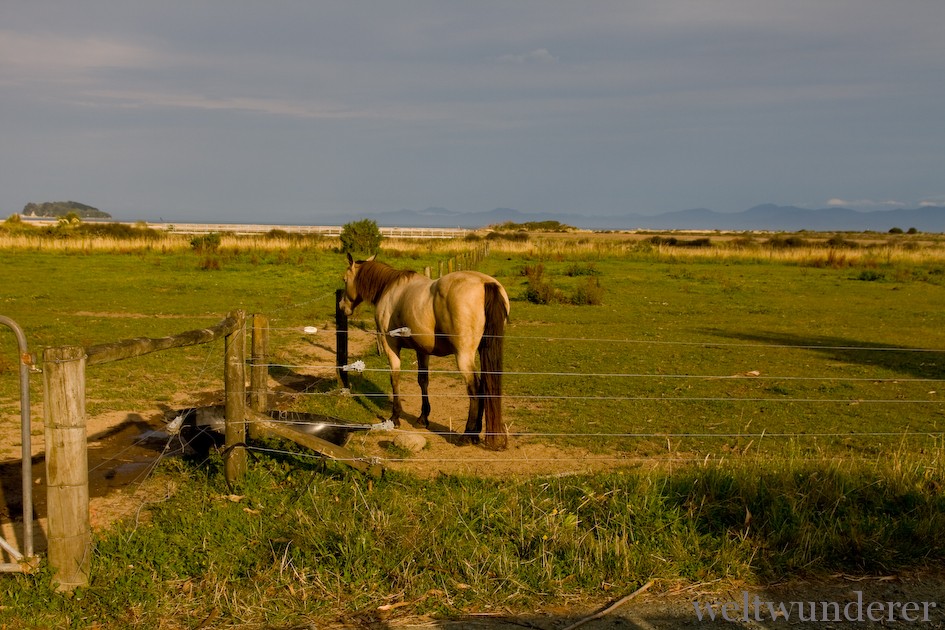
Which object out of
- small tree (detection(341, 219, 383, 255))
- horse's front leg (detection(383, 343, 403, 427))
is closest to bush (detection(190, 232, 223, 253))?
small tree (detection(341, 219, 383, 255))

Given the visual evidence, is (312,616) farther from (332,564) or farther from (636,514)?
(636,514)

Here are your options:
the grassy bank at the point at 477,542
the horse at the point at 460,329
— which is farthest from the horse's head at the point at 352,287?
the grassy bank at the point at 477,542

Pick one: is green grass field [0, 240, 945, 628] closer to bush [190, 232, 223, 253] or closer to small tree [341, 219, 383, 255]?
bush [190, 232, 223, 253]

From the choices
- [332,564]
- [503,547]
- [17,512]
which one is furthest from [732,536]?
[17,512]

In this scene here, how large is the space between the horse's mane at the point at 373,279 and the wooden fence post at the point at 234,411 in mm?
3487

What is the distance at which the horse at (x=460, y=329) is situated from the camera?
753cm

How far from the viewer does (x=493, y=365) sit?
24.7 ft

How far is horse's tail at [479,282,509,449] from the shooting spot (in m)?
7.36

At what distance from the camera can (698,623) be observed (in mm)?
3988

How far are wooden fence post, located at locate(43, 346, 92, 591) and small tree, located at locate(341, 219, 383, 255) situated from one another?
31.3m

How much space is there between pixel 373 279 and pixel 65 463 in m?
5.46

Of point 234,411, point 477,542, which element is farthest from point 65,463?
point 477,542

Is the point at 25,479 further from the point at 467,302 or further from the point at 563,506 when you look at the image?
the point at 467,302

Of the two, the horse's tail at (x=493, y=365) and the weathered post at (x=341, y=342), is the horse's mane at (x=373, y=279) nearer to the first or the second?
the weathered post at (x=341, y=342)
